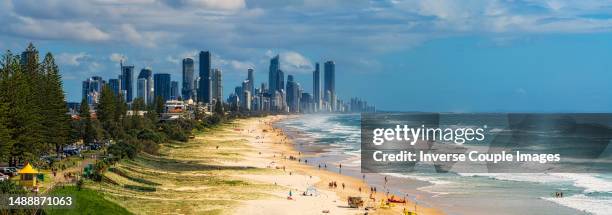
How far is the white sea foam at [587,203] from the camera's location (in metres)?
44.3

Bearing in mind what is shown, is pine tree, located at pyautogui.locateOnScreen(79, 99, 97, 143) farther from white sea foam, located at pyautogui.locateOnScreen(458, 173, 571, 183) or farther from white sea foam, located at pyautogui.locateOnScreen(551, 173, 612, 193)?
white sea foam, located at pyautogui.locateOnScreen(551, 173, 612, 193)

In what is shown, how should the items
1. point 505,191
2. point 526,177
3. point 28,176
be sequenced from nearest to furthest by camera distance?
1. point 28,176
2. point 505,191
3. point 526,177

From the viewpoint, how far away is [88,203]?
34531 millimetres

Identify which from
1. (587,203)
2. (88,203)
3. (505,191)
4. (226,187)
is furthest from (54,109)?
(587,203)

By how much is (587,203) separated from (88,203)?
3108cm

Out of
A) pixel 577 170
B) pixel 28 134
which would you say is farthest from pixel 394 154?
pixel 28 134

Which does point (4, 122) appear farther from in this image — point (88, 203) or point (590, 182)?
point (590, 182)

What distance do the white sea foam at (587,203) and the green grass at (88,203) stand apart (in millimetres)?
27466

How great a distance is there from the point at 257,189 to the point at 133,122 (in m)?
62.6

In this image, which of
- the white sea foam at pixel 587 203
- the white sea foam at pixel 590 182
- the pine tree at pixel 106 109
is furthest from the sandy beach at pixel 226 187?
the pine tree at pixel 106 109

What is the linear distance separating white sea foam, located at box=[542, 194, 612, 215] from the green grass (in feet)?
90.1

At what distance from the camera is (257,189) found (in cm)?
5091

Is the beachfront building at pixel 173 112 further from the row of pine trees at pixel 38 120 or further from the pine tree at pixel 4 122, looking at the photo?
the pine tree at pixel 4 122

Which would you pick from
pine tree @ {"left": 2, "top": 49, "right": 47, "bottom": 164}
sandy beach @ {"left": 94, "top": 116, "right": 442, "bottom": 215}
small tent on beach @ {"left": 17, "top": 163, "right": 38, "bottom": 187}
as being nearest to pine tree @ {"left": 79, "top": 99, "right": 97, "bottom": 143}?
sandy beach @ {"left": 94, "top": 116, "right": 442, "bottom": 215}
